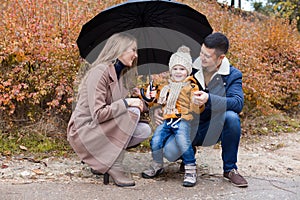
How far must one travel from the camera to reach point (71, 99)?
4.23m

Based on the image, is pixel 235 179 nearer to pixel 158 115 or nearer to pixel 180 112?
pixel 180 112

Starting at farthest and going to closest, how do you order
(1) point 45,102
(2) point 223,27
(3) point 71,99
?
(2) point 223,27, (1) point 45,102, (3) point 71,99

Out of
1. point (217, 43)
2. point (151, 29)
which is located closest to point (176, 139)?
point (217, 43)

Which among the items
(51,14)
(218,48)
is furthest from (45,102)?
(218,48)

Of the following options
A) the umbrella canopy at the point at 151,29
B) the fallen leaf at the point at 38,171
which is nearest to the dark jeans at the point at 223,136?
the umbrella canopy at the point at 151,29

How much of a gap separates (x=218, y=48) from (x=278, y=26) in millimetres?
4690

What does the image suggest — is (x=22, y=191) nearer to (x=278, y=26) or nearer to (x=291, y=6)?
(x=278, y=26)

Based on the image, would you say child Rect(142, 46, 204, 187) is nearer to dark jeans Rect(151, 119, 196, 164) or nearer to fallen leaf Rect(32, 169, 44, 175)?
dark jeans Rect(151, 119, 196, 164)

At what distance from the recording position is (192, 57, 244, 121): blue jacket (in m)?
3.29

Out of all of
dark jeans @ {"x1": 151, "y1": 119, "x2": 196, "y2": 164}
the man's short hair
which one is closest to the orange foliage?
dark jeans @ {"x1": 151, "y1": 119, "x2": 196, "y2": 164}

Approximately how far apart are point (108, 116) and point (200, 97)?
2.52ft

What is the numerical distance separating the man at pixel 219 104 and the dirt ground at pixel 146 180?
0.21 meters

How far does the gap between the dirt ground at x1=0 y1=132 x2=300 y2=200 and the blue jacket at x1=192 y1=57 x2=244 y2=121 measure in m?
0.65

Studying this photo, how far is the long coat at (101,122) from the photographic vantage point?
319 centimetres
